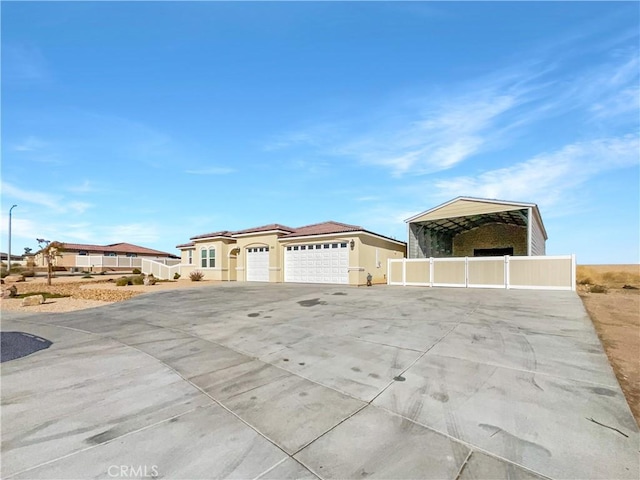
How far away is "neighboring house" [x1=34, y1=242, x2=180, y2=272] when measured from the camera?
44812mm

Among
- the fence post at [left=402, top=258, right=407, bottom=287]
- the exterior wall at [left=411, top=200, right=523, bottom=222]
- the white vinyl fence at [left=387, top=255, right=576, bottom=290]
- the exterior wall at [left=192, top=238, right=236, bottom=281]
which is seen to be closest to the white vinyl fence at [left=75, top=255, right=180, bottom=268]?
the exterior wall at [left=192, top=238, right=236, bottom=281]

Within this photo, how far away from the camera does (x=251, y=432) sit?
10.4 ft

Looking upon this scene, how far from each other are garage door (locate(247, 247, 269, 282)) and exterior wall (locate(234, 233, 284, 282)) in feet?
1.30

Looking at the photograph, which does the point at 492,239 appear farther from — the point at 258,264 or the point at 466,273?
the point at 258,264

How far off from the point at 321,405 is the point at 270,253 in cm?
2006

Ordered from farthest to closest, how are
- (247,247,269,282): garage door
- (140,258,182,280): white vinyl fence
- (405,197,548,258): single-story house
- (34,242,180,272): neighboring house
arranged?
(34,242,180,272): neighboring house < (140,258,182,280): white vinyl fence < (247,247,269,282): garage door < (405,197,548,258): single-story house

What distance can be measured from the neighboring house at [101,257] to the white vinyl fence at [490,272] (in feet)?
105

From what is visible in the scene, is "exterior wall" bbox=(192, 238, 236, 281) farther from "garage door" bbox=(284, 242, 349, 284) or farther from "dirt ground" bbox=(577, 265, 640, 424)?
"dirt ground" bbox=(577, 265, 640, 424)

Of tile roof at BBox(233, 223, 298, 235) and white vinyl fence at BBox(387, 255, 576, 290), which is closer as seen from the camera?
white vinyl fence at BBox(387, 255, 576, 290)

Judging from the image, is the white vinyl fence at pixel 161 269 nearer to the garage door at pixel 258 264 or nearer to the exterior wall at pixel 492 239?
the garage door at pixel 258 264

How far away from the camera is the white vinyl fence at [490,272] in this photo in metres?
15.7

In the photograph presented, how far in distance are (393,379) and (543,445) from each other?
187 cm

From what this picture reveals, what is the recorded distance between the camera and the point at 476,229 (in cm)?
3002

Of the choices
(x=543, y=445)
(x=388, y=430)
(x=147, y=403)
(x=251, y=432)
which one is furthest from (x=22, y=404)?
(x=543, y=445)
